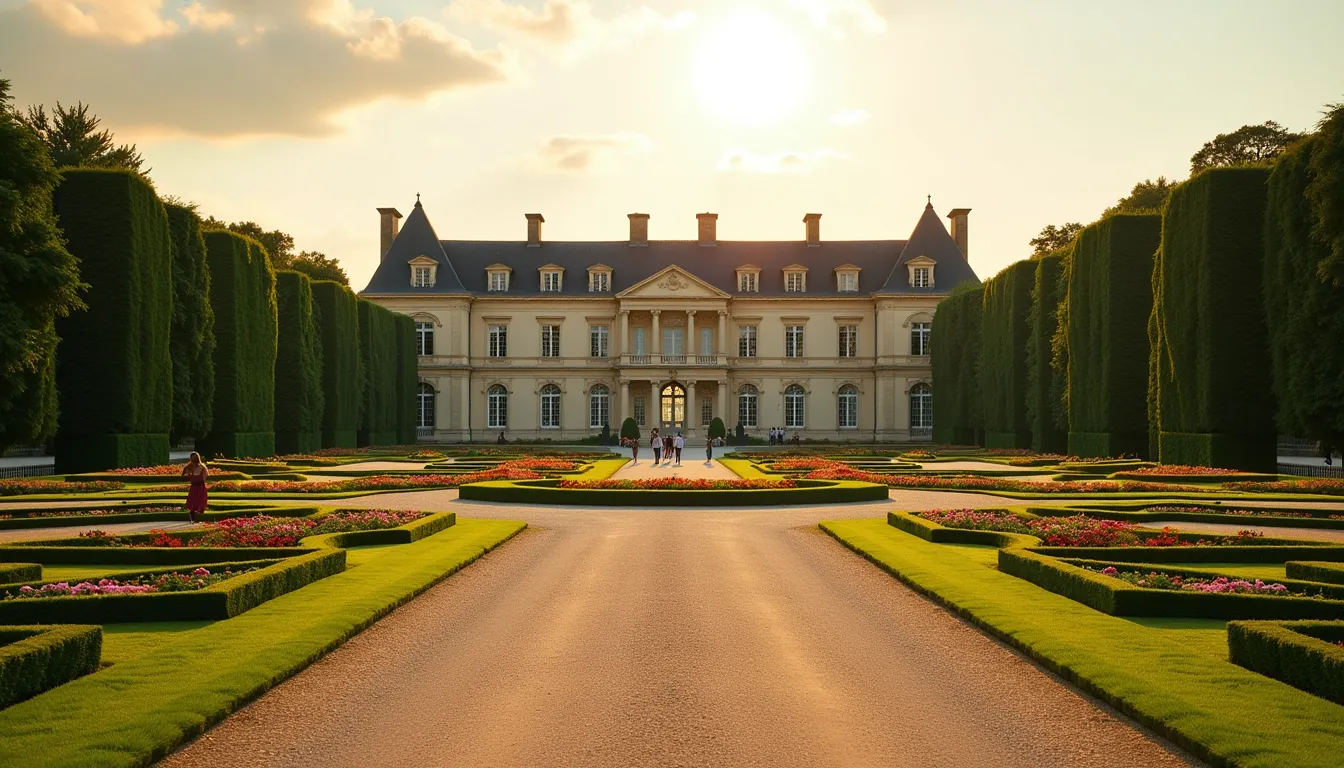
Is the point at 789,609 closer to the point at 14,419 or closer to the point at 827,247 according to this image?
the point at 14,419

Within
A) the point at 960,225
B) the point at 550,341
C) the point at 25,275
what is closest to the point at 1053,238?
the point at 960,225

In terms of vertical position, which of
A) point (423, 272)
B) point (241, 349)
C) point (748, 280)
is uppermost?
point (423, 272)

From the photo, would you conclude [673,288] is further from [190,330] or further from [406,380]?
[190,330]

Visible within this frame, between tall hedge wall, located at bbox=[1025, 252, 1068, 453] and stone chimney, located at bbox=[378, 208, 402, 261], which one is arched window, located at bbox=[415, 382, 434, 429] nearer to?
stone chimney, located at bbox=[378, 208, 402, 261]

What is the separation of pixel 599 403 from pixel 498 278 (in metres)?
10.7

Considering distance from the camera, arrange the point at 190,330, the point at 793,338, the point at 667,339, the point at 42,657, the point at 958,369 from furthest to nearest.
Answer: the point at 793,338 < the point at 667,339 < the point at 958,369 < the point at 190,330 < the point at 42,657

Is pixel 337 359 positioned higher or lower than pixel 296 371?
higher

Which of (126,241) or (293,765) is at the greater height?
(126,241)

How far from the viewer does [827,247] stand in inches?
2840

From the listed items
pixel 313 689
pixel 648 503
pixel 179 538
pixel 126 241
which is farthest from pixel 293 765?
pixel 126 241

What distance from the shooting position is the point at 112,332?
1088 inches

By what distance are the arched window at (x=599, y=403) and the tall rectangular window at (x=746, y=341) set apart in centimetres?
919

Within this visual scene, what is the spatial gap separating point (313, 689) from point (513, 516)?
1184cm

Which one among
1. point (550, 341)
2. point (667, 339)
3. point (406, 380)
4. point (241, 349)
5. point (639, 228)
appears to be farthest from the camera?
point (639, 228)
